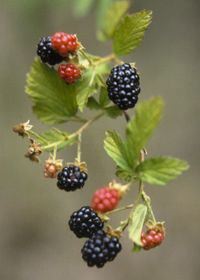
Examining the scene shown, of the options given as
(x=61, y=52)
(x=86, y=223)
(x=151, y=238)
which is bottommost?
(x=151, y=238)

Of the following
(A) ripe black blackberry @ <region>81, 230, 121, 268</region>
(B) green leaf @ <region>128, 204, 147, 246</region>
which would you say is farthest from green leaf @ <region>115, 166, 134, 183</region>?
(A) ripe black blackberry @ <region>81, 230, 121, 268</region>

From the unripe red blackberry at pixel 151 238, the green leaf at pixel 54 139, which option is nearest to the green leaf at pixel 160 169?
the unripe red blackberry at pixel 151 238

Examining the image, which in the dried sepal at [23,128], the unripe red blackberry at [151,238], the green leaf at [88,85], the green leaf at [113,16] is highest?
the green leaf at [113,16]

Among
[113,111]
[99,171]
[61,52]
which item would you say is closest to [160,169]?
[113,111]

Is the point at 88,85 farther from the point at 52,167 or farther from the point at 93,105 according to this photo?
the point at 52,167

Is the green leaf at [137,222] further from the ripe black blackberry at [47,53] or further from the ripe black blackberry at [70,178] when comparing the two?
the ripe black blackberry at [47,53]

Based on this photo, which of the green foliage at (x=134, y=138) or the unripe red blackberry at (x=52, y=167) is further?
the unripe red blackberry at (x=52, y=167)
